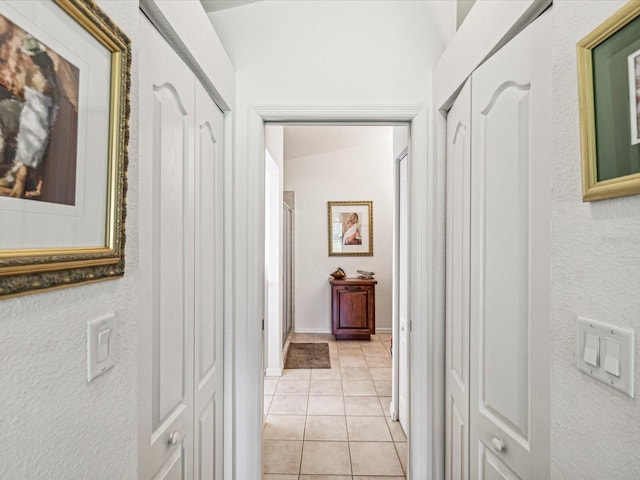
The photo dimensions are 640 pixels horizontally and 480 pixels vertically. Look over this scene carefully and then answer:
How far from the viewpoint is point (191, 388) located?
1.21 meters

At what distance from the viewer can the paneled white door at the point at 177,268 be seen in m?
0.90

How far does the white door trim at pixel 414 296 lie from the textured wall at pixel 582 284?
32.4 inches

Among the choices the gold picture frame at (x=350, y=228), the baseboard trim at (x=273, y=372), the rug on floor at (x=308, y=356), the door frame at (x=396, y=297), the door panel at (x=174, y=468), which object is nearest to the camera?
the door panel at (x=174, y=468)

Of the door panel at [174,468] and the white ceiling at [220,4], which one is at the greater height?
the white ceiling at [220,4]

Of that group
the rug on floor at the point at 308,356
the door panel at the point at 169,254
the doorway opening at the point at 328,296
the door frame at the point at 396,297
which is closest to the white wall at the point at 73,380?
the door panel at the point at 169,254

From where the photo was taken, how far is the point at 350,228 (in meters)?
5.30

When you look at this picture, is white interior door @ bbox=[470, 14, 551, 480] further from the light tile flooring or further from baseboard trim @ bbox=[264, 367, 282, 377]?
baseboard trim @ bbox=[264, 367, 282, 377]

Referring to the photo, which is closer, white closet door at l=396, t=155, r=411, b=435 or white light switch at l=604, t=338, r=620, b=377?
white light switch at l=604, t=338, r=620, b=377

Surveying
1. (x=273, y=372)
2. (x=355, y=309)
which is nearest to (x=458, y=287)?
(x=273, y=372)

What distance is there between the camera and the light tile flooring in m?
2.11

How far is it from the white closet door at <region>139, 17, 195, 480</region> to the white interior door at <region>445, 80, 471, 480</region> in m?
1.00

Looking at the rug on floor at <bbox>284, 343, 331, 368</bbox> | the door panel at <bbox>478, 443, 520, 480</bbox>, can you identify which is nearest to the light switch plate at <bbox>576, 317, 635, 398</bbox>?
the door panel at <bbox>478, 443, 520, 480</bbox>

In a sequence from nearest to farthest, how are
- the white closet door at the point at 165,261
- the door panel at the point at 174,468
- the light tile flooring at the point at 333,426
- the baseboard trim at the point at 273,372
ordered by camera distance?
the white closet door at the point at 165,261
the door panel at the point at 174,468
the light tile flooring at the point at 333,426
the baseboard trim at the point at 273,372

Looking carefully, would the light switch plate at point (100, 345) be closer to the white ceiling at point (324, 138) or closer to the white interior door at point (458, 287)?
the white interior door at point (458, 287)
